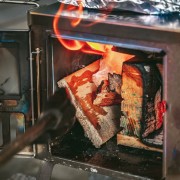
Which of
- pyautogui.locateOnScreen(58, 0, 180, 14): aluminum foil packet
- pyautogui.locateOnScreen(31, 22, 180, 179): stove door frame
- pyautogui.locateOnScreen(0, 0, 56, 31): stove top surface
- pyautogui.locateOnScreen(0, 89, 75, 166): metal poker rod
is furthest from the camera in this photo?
pyautogui.locateOnScreen(0, 0, 56, 31): stove top surface

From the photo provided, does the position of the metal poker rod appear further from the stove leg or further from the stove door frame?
the stove leg

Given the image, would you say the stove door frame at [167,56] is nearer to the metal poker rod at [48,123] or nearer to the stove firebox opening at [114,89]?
the stove firebox opening at [114,89]

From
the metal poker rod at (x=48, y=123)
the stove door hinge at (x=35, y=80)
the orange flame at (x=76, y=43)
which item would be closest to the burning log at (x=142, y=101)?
the orange flame at (x=76, y=43)

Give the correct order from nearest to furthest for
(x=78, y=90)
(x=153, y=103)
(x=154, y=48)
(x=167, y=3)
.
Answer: (x=154, y=48)
(x=167, y=3)
(x=153, y=103)
(x=78, y=90)

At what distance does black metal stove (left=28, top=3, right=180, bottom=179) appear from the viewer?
1046mm

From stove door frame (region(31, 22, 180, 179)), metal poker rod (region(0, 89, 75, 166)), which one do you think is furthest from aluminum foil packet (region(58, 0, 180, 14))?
metal poker rod (region(0, 89, 75, 166))

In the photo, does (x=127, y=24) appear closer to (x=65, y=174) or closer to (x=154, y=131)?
(x=154, y=131)

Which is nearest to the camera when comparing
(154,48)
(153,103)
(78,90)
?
(154,48)

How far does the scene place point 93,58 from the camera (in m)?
1.43

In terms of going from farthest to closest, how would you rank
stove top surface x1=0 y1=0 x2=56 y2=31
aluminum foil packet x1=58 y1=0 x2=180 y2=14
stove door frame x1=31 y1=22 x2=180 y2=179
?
stove top surface x1=0 y1=0 x2=56 y2=31 < aluminum foil packet x1=58 y1=0 x2=180 y2=14 < stove door frame x1=31 y1=22 x2=180 y2=179

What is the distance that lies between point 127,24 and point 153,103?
0.94ft

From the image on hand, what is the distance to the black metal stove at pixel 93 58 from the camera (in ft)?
3.43

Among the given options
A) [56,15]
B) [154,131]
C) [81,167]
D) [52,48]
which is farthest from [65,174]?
[56,15]

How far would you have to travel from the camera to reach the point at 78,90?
1379mm
